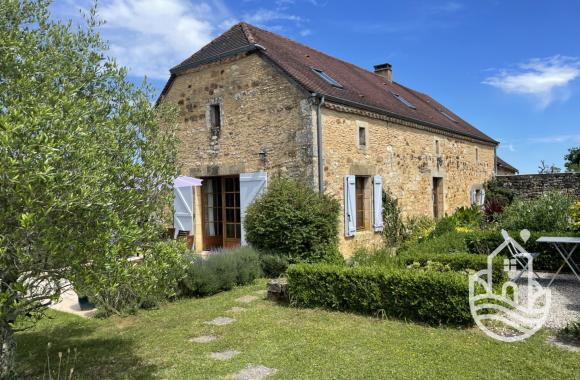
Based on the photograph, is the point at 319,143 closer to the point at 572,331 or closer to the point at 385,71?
the point at 572,331

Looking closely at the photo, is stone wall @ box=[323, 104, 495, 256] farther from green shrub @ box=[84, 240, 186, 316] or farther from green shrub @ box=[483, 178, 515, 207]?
green shrub @ box=[84, 240, 186, 316]

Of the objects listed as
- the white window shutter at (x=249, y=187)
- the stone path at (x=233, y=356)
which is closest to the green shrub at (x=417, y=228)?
the white window shutter at (x=249, y=187)

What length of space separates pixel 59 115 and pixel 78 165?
39cm

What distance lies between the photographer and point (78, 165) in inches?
119

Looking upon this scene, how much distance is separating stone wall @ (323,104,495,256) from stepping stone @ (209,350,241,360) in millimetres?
5800

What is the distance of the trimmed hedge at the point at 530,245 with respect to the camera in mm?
9016

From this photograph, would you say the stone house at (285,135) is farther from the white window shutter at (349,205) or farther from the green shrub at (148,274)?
the green shrub at (148,274)

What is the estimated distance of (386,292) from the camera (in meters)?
5.95

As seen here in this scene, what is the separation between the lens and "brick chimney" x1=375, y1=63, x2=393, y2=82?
781 inches

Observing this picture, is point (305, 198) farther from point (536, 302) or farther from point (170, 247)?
point (170, 247)

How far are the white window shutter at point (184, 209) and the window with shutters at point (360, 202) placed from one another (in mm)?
4632

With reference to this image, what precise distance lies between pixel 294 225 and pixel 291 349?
4.22 meters

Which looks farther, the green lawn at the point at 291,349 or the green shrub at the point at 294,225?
the green shrub at the point at 294,225

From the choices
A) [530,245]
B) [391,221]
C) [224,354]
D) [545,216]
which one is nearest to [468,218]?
[545,216]
